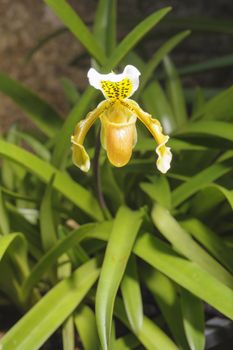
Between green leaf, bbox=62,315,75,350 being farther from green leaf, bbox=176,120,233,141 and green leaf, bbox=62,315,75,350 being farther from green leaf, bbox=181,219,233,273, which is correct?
green leaf, bbox=176,120,233,141

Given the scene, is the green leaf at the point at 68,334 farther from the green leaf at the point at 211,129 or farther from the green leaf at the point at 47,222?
the green leaf at the point at 211,129

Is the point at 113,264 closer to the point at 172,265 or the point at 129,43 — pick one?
the point at 172,265

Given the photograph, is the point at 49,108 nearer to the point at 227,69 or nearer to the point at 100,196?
the point at 100,196

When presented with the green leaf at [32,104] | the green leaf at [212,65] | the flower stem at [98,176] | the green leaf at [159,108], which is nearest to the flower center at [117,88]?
the flower stem at [98,176]

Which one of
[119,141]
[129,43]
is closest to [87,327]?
[119,141]

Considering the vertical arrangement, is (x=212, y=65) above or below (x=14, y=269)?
above

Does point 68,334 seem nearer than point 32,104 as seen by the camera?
Yes
